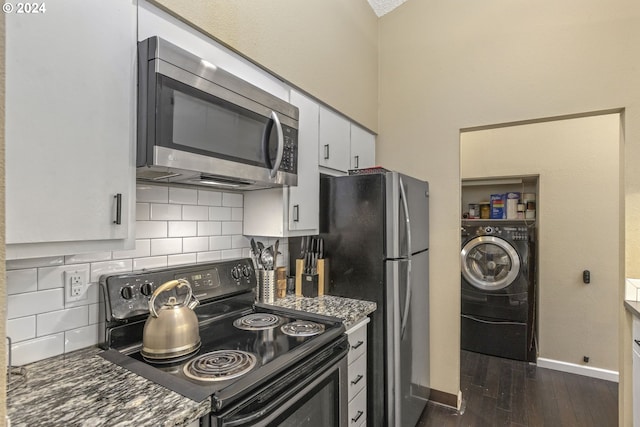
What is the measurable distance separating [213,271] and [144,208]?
450mm

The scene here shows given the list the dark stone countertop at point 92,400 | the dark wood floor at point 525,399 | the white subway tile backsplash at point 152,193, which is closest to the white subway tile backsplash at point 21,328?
the dark stone countertop at point 92,400

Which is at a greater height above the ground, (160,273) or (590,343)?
(160,273)

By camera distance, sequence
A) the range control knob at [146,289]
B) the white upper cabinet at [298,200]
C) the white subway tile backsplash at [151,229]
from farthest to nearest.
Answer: the white upper cabinet at [298,200], the white subway tile backsplash at [151,229], the range control knob at [146,289]

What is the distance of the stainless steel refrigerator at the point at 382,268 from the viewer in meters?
1.93

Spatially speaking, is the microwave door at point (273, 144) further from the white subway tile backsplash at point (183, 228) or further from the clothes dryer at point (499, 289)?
the clothes dryer at point (499, 289)

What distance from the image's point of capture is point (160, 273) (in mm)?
1407

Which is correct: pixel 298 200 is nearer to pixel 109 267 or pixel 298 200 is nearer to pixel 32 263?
pixel 109 267

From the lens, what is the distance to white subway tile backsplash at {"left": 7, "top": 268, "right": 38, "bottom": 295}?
1068 mm

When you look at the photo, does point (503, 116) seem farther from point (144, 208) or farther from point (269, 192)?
point (144, 208)

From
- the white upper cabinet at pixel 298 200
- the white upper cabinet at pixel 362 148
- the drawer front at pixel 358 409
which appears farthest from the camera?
the white upper cabinet at pixel 362 148

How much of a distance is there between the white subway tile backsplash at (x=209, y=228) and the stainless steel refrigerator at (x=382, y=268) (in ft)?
2.30

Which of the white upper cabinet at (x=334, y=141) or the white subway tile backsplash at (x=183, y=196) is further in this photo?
the white upper cabinet at (x=334, y=141)

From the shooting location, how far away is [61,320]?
1.17 metres

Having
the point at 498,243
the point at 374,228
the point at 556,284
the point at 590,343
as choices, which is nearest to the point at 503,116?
the point at 374,228
